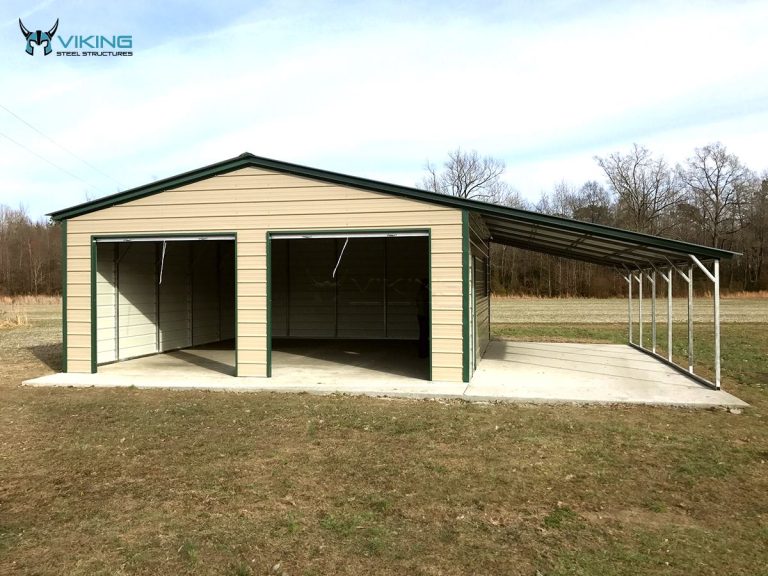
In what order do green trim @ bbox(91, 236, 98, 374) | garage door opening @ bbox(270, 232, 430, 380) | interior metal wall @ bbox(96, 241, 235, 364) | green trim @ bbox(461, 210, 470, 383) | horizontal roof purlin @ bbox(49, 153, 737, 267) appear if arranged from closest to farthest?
horizontal roof purlin @ bbox(49, 153, 737, 267) → green trim @ bbox(461, 210, 470, 383) → green trim @ bbox(91, 236, 98, 374) → interior metal wall @ bbox(96, 241, 235, 364) → garage door opening @ bbox(270, 232, 430, 380)

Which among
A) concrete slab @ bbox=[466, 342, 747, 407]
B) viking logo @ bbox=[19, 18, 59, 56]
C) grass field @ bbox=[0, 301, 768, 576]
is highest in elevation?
viking logo @ bbox=[19, 18, 59, 56]

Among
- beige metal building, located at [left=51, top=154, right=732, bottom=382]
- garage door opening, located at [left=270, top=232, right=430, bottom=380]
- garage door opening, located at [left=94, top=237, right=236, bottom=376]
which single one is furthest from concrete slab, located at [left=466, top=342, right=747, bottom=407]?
garage door opening, located at [left=94, top=237, right=236, bottom=376]

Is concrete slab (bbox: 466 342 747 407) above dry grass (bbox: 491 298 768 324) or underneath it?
underneath

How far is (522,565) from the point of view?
3336 millimetres

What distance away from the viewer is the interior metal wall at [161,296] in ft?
35.7

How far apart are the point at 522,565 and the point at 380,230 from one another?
20.6 feet

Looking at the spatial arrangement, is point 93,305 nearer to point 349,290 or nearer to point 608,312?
point 349,290

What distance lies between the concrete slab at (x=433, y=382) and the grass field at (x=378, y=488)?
1.79ft

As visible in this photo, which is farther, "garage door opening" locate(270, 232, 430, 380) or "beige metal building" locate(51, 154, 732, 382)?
"garage door opening" locate(270, 232, 430, 380)

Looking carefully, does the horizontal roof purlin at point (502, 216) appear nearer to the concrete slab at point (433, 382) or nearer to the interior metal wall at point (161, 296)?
the interior metal wall at point (161, 296)

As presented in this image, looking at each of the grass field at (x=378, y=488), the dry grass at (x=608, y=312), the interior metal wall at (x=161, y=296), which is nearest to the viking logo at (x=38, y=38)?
the interior metal wall at (x=161, y=296)

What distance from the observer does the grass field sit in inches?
136

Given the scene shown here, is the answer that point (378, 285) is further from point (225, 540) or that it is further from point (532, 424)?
point (225, 540)

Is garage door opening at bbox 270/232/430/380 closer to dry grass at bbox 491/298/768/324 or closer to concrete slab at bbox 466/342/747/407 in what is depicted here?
concrete slab at bbox 466/342/747/407
